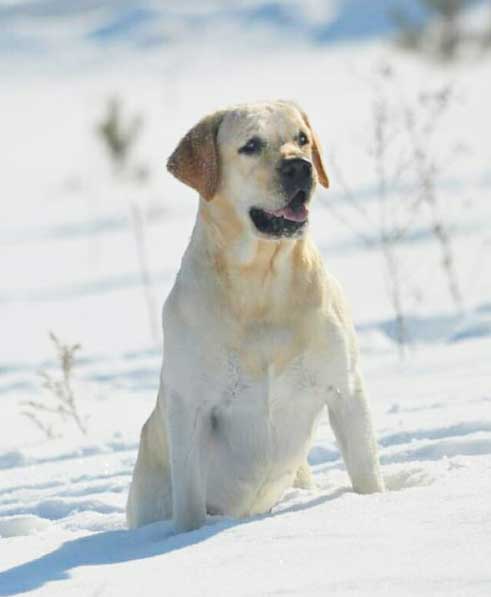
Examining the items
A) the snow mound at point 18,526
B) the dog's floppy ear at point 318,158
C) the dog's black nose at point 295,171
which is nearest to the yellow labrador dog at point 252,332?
the dog's black nose at point 295,171

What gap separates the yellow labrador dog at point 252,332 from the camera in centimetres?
395

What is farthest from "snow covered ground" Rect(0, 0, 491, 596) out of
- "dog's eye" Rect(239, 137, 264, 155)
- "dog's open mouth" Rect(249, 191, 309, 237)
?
"dog's eye" Rect(239, 137, 264, 155)

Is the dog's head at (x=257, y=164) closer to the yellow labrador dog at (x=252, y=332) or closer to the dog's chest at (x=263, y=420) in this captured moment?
the yellow labrador dog at (x=252, y=332)

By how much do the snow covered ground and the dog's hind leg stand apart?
0.23 metres

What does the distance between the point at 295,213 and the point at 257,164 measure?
0.63 feet

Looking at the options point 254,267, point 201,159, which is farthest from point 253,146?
point 254,267

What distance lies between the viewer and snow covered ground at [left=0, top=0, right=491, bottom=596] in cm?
322

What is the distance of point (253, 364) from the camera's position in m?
3.93

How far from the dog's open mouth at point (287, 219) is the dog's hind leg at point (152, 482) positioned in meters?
0.72

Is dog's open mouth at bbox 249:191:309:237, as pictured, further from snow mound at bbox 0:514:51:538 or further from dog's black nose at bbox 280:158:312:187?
snow mound at bbox 0:514:51:538

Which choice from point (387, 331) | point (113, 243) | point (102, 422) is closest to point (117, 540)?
point (102, 422)

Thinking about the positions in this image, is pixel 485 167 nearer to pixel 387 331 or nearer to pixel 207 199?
pixel 387 331

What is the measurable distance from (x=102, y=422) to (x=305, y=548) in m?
3.49

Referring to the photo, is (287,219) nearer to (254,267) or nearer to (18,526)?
(254,267)
